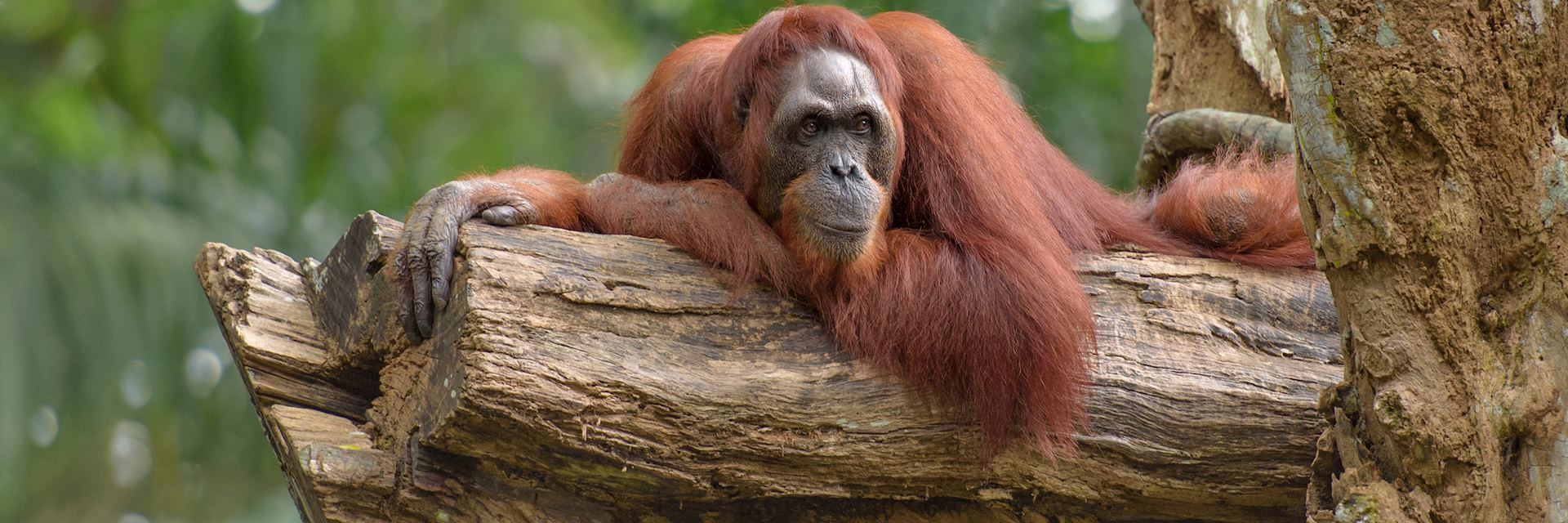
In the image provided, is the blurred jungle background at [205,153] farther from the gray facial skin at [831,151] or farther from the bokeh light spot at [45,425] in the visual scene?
the gray facial skin at [831,151]

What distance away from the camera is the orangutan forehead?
10.8ft

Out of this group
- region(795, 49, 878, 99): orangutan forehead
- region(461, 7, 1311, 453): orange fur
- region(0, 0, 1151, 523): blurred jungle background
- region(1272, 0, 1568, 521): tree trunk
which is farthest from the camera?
region(0, 0, 1151, 523): blurred jungle background

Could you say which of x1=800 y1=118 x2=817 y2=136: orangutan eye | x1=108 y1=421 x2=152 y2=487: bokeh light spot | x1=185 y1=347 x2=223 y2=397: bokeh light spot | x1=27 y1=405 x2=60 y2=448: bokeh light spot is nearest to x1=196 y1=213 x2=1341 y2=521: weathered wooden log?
x1=800 y1=118 x2=817 y2=136: orangutan eye

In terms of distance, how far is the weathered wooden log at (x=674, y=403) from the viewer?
9.09 ft

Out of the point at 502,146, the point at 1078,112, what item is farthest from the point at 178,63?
the point at 1078,112

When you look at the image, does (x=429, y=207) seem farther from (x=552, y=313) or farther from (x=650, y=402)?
(x=650, y=402)

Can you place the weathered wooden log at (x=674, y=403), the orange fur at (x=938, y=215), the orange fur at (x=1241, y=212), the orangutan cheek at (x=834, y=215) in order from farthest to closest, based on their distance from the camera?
the orange fur at (x=1241, y=212)
the orangutan cheek at (x=834, y=215)
the orange fur at (x=938, y=215)
the weathered wooden log at (x=674, y=403)

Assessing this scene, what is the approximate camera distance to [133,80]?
9.96 meters

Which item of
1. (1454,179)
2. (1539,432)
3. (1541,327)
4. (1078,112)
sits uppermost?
(1078,112)

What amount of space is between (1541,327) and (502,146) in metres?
10.2

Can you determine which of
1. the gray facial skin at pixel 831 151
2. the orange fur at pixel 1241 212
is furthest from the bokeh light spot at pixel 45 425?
the orange fur at pixel 1241 212

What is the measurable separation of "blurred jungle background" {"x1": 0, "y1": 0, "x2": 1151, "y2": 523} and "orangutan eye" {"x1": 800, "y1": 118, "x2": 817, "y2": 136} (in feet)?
18.4

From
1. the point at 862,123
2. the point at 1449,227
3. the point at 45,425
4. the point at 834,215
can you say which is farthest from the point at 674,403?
the point at 45,425

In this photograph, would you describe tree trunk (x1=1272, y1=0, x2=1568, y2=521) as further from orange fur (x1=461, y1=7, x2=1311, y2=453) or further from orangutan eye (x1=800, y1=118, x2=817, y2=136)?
orangutan eye (x1=800, y1=118, x2=817, y2=136)
